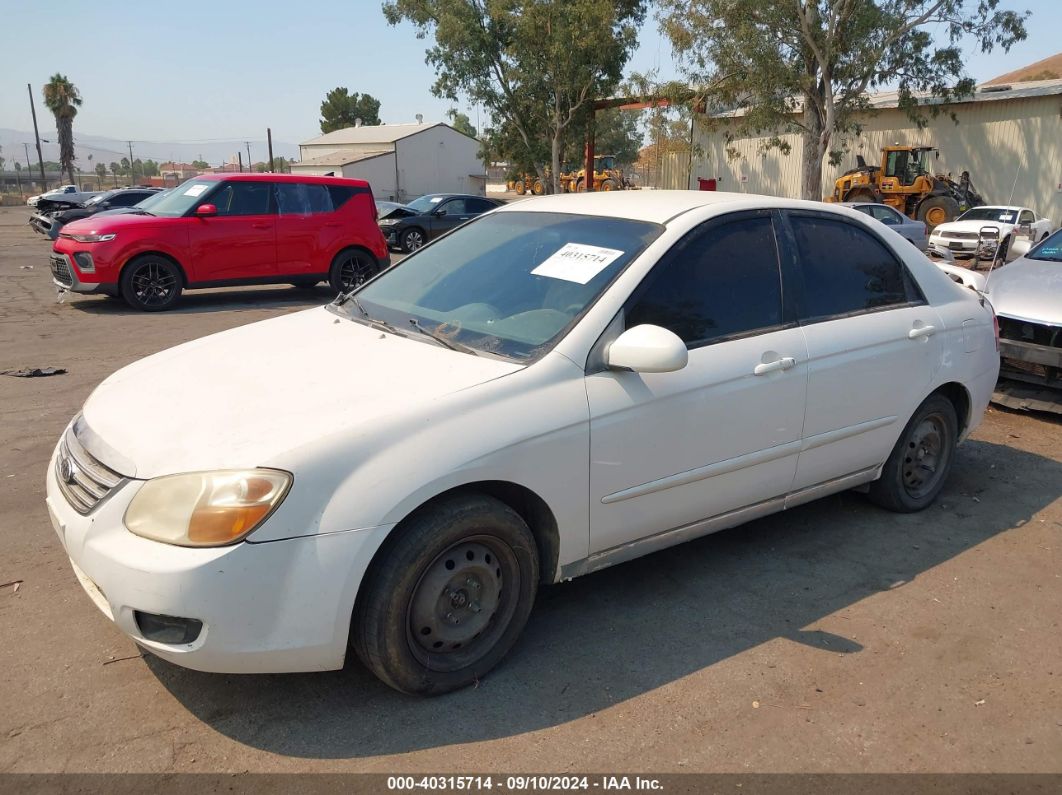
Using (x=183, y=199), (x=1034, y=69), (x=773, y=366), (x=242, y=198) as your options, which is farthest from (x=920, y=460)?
(x=1034, y=69)

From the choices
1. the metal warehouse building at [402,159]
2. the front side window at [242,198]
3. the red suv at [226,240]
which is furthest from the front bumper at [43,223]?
the metal warehouse building at [402,159]

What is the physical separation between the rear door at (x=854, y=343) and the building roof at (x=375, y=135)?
50.7 metres

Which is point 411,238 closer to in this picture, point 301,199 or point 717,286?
point 301,199

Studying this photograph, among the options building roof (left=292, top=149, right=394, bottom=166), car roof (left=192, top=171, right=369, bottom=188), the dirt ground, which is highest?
building roof (left=292, top=149, right=394, bottom=166)

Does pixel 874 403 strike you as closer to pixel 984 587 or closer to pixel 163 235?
pixel 984 587

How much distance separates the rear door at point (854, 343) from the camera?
3.91 metres

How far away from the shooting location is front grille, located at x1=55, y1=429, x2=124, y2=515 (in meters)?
2.74

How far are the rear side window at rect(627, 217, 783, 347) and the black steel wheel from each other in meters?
17.0

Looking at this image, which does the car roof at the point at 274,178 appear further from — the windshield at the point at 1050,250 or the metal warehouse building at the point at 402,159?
the metal warehouse building at the point at 402,159

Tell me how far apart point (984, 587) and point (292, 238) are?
33.0ft

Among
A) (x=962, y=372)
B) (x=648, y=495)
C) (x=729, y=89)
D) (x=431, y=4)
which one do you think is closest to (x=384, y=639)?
(x=648, y=495)

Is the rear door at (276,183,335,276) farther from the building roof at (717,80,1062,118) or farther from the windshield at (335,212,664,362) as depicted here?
the building roof at (717,80,1062,118)

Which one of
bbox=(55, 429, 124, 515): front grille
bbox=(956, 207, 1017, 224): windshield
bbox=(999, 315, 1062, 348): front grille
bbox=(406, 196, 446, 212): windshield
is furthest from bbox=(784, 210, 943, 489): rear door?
bbox=(956, 207, 1017, 224): windshield

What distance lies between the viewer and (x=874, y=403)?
4.15m
